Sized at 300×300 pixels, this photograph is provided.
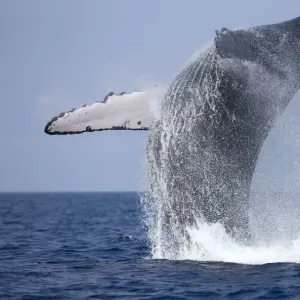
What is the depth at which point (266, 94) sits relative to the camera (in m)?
10.9

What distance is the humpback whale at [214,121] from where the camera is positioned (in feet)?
34.9

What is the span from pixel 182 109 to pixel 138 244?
25.1 feet

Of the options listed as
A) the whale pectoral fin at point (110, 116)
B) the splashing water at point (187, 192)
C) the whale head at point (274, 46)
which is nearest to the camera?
the whale head at point (274, 46)

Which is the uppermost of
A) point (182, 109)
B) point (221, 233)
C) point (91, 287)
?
point (182, 109)

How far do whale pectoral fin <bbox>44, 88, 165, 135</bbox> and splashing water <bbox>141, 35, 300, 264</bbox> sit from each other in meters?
0.34

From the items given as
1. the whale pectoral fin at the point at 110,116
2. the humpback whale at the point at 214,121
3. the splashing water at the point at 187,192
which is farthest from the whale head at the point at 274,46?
the whale pectoral fin at the point at 110,116

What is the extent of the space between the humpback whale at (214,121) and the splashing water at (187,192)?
0.02m

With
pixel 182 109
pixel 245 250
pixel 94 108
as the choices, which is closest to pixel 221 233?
pixel 245 250

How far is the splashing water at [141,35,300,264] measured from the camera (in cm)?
1079

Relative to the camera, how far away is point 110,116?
11.3 metres

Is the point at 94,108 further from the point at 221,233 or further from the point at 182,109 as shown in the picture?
the point at 221,233

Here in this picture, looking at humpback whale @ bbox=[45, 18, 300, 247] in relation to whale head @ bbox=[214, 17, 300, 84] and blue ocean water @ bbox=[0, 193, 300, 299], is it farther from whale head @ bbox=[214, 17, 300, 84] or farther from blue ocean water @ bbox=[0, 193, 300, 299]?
blue ocean water @ bbox=[0, 193, 300, 299]

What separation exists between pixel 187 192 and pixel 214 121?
48.3 inches

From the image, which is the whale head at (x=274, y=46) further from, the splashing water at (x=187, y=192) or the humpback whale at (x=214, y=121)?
the splashing water at (x=187, y=192)
